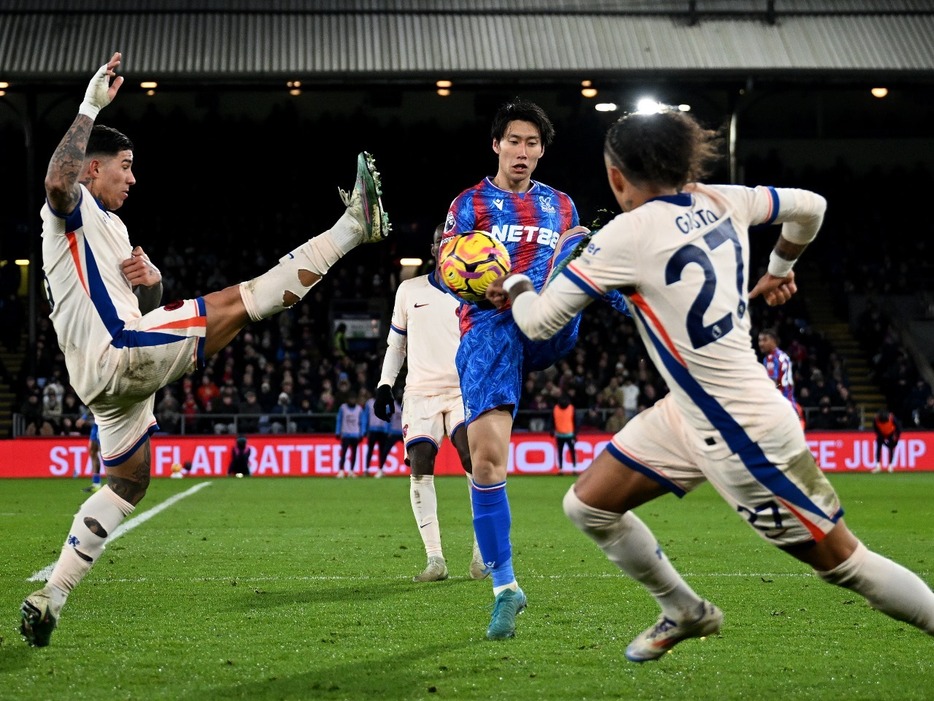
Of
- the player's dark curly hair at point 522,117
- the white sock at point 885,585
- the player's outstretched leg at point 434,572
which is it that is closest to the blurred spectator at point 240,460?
the player's outstretched leg at point 434,572

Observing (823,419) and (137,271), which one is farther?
(823,419)

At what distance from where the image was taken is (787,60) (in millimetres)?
25094

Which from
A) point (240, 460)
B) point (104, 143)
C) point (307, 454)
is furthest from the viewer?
point (307, 454)

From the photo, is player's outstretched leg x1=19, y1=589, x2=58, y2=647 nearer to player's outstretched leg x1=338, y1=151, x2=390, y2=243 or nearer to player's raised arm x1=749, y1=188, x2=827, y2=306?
player's outstretched leg x1=338, y1=151, x2=390, y2=243

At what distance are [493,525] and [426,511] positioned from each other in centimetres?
238

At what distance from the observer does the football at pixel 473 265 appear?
5.65 metres

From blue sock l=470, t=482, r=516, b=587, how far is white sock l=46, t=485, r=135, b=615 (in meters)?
1.63

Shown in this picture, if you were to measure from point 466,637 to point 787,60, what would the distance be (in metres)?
21.7

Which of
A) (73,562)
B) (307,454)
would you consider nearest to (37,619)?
(73,562)

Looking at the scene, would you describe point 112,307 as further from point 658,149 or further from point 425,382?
point 425,382

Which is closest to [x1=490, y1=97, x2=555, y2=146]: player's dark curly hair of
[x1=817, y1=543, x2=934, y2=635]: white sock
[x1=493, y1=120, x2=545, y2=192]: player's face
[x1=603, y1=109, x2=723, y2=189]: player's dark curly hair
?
[x1=493, y1=120, x2=545, y2=192]: player's face

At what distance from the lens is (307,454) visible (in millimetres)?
24469

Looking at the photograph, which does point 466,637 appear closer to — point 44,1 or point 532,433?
point 532,433

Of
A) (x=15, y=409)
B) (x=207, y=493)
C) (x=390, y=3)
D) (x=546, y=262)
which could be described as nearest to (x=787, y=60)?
(x=390, y=3)
